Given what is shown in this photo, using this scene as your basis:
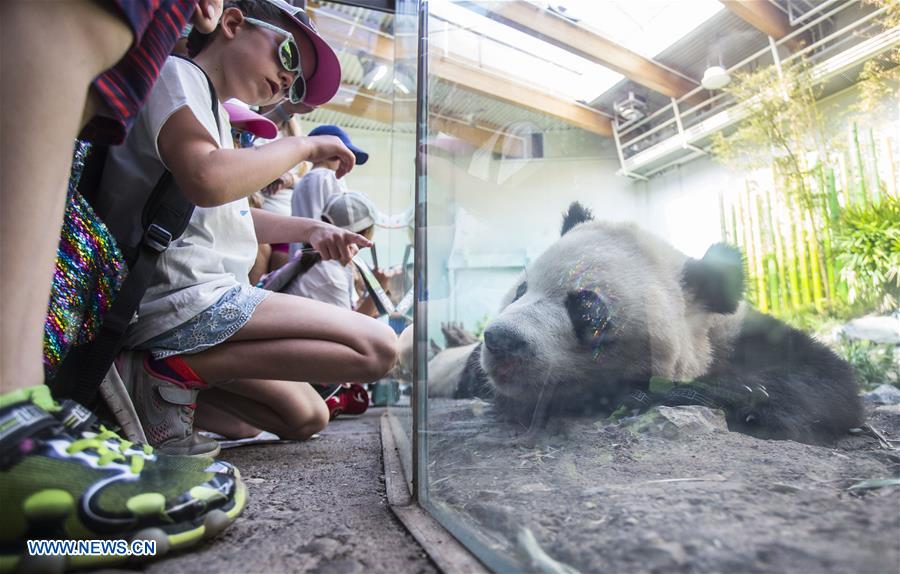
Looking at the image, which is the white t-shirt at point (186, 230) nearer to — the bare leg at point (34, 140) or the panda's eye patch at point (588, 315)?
the bare leg at point (34, 140)

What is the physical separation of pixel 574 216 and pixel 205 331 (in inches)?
30.1

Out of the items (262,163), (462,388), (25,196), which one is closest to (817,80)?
(462,388)

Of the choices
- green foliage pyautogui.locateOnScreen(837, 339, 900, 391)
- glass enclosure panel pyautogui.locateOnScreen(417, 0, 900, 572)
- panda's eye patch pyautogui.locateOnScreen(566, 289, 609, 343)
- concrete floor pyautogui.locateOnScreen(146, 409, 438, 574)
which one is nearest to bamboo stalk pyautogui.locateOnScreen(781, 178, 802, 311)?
glass enclosure panel pyautogui.locateOnScreen(417, 0, 900, 572)

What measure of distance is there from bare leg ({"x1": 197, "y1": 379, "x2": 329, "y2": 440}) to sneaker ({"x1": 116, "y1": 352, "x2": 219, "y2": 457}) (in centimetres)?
18

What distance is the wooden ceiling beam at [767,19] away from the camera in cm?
81

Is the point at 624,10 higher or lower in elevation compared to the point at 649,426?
higher

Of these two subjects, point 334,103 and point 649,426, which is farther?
point 334,103

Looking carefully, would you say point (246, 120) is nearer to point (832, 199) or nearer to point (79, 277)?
point (79, 277)

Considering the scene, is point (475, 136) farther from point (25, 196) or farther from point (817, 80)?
point (25, 196)

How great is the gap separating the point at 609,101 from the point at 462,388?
59cm

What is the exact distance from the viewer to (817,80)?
83cm

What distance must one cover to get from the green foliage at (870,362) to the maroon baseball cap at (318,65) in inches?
46.2

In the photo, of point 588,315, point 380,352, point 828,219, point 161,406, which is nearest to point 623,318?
point 588,315

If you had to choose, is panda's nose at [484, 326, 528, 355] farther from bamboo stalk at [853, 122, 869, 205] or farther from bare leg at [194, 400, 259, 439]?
bare leg at [194, 400, 259, 439]
